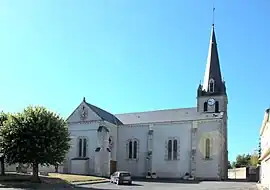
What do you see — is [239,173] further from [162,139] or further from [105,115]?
[105,115]

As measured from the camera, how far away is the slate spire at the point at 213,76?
55.9m

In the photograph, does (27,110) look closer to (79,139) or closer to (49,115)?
(49,115)

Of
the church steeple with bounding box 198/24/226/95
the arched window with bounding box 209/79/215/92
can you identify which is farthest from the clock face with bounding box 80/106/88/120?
the arched window with bounding box 209/79/215/92

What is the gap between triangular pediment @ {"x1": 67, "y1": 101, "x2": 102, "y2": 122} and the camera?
5547 cm

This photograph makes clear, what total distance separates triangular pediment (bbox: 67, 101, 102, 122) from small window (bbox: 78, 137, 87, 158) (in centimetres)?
303

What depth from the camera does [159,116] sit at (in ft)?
193

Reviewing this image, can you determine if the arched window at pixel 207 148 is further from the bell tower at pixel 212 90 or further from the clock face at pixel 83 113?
the clock face at pixel 83 113

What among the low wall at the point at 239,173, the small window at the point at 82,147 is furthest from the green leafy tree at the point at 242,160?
the small window at the point at 82,147

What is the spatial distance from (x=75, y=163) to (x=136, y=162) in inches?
370

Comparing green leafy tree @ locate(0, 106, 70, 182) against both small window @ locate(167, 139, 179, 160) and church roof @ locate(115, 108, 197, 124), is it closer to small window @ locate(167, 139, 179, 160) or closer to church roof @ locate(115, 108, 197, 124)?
small window @ locate(167, 139, 179, 160)

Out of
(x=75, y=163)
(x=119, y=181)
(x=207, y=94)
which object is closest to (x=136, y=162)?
(x=75, y=163)

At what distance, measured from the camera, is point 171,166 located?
54.3 m

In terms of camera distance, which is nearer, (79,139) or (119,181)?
(119,181)

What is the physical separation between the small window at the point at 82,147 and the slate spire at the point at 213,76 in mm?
19768
